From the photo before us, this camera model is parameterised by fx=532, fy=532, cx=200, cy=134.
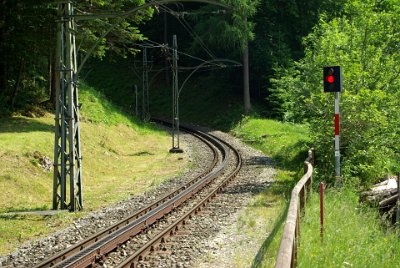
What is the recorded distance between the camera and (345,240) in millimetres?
9508

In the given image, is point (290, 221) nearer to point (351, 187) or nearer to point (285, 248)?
point (285, 248)

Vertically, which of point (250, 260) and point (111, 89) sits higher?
point (111, 89)

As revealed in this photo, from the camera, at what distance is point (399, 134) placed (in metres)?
18.5

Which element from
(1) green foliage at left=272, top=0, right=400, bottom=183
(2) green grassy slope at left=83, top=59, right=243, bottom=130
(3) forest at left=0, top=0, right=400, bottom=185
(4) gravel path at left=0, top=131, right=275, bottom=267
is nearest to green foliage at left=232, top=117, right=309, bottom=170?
(3) forest at left=0, top=0, right=400, bottom=185

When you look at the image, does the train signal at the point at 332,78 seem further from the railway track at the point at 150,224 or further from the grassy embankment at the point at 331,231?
the railway track at the point at 150,224

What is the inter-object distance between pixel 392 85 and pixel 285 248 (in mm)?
15471

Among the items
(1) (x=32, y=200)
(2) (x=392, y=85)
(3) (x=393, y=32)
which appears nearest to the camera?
(1) (x=32, y=200)

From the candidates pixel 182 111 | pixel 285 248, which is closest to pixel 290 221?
pixel 285 248

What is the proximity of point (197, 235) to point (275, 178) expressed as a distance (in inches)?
345

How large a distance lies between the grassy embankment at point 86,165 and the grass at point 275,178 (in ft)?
14.9

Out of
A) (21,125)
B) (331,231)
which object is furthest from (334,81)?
(21,125)

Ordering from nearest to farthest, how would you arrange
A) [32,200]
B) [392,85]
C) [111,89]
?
[32,200], [392,85], [111,89]

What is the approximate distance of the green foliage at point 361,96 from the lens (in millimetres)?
17266

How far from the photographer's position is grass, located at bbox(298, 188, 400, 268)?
8.22 m
